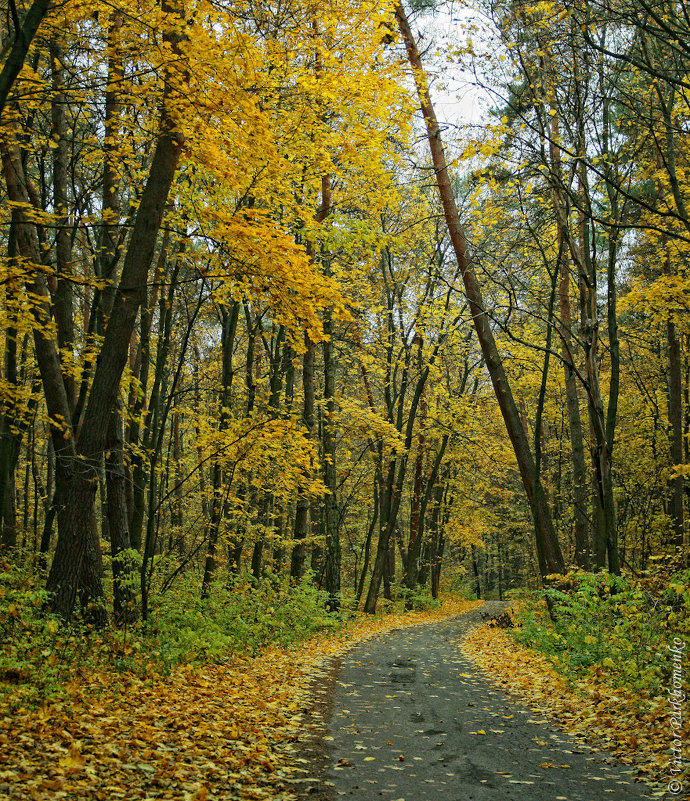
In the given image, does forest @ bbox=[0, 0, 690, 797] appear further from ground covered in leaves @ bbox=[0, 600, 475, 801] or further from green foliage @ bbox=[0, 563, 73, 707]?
ground covered in leaves @ bbox=[0, 600, 475, 801]

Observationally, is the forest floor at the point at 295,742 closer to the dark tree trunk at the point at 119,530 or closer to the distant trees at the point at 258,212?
the dark tree trunk at the point at 119,530

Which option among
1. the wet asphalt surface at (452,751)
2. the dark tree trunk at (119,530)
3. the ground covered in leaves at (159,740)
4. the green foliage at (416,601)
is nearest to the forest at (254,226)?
the dark tree trunk at (119,530)

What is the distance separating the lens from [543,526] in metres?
11.1

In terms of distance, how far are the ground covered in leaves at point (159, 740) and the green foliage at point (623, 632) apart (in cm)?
338

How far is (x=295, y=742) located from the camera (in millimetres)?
4859

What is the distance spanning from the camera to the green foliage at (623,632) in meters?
5.84

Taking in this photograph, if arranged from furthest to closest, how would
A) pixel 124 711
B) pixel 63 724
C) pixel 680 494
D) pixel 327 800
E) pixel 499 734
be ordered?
pixel 680 494
pixel 499 734
pixel 124 711
pixel 63 724
pixel 327 800

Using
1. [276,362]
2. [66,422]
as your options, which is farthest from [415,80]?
[66,422]

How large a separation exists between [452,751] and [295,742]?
1.33 metres

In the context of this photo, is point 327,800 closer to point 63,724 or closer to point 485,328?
point 63,724

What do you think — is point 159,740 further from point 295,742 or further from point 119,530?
point 119,530

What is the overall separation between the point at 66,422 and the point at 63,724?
15.2ft

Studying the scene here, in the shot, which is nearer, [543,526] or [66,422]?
[66,422]

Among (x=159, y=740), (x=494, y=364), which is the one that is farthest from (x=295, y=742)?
(x=494, y=364)
